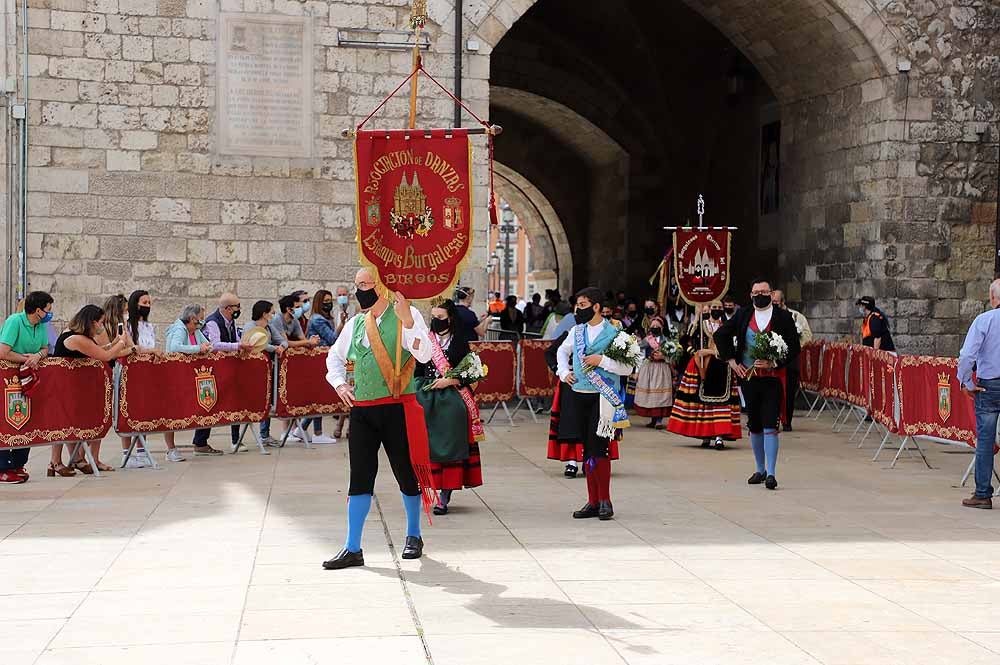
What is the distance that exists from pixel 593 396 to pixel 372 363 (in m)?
2.15

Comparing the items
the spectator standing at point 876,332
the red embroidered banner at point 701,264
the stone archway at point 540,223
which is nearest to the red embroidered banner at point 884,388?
the spectator standing at point 876,332

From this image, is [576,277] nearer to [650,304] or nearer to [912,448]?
[650,304]

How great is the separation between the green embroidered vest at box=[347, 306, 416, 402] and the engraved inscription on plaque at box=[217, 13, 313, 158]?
26.8 feet

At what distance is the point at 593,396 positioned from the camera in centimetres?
855

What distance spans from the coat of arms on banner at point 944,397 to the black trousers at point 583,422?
11.9 feet

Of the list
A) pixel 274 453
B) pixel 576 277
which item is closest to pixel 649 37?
pixel 576 277

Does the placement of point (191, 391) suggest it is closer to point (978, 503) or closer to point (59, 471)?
point (59, 471)

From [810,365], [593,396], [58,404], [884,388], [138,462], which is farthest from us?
[810,365]

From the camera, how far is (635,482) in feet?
33.6

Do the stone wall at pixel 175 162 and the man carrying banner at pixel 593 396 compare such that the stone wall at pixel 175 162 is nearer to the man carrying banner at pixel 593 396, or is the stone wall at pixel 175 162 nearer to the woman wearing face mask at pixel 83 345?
the woman wearing face mask at pixel 83 345

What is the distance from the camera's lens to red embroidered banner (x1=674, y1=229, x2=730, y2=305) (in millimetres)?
14500

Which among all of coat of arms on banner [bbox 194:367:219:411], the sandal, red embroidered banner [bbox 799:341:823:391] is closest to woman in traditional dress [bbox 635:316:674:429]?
red embroidered banner [bbox 799:341:823:391]

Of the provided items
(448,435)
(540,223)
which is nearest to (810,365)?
(448,435)

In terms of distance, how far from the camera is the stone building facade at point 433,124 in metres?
14.2
